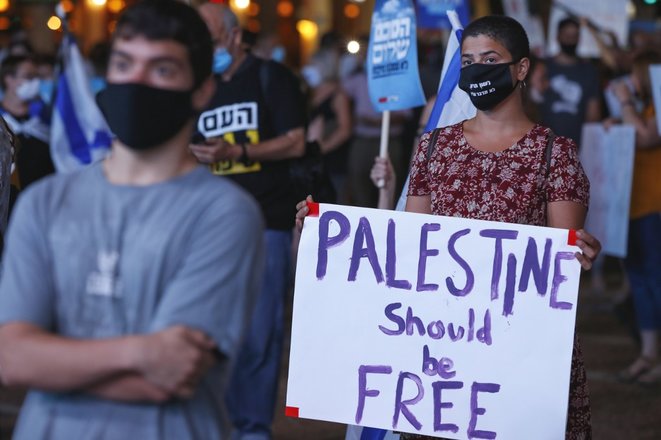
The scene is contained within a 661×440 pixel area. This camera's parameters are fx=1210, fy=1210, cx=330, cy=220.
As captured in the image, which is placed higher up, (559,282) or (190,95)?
(190,95)

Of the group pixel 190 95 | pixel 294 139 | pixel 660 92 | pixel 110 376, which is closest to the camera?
pixel 110 376

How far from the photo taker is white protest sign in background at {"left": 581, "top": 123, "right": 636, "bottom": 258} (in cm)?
848

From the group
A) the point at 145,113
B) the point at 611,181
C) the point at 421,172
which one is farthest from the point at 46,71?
the point at 145,113

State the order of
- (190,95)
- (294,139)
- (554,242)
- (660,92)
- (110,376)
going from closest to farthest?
(110,376), (190,95), (554,242), (294,139), (660,92)

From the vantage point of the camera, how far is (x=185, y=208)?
8.13 feet

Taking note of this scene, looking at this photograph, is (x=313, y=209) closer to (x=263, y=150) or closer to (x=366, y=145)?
(x=263, y=150)

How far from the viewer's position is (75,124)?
903 centimetres

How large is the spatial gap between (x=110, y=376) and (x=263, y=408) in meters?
3.77

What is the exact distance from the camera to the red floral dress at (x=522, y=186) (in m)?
3.99

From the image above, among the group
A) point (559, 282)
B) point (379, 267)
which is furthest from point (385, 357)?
point (559, 282)

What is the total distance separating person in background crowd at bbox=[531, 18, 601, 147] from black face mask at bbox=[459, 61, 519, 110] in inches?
271

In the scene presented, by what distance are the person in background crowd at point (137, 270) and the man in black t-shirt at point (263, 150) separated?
11.2ft

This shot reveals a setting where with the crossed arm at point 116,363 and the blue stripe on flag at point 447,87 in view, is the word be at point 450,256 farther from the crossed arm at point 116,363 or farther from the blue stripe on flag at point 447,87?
the crossed arm at point 116,363

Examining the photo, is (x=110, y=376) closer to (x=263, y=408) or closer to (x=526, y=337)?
(x=526, y=337)
